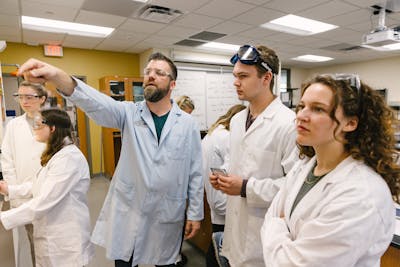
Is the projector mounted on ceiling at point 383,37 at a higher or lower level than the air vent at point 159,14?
lower

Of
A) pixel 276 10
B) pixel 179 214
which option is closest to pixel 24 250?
pixel 179 214

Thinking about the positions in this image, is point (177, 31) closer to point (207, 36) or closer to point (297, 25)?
point (207, 36)

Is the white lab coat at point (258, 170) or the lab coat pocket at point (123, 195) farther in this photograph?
the lab coat pocket at point (123, 195)

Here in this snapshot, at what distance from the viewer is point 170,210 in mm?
1523

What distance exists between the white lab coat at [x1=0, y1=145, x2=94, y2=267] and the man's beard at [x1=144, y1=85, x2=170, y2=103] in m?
0.59

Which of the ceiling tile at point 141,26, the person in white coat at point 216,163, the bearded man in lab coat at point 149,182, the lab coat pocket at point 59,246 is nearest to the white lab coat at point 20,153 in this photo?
the lab coat pocket at point 59,246

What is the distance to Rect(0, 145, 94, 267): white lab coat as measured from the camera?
58.8 inches

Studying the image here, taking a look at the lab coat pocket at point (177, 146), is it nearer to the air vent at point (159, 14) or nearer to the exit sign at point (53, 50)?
the air vent at point (159, 14)

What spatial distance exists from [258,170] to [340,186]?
Result: 55 centimetres


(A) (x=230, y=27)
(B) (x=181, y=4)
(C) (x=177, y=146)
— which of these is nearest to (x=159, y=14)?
(B) (x=181, y=4)

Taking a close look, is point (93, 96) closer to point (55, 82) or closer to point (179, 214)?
point (55, 82)

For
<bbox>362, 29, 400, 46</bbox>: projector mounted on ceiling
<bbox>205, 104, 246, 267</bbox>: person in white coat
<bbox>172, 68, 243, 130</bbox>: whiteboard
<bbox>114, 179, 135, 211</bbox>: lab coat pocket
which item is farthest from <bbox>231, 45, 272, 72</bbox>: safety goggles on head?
<bbox>172, 68, 243, 130</bbox>: whiteboard

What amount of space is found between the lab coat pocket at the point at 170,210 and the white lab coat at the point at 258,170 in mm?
329

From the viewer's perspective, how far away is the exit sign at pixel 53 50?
17.0ft
